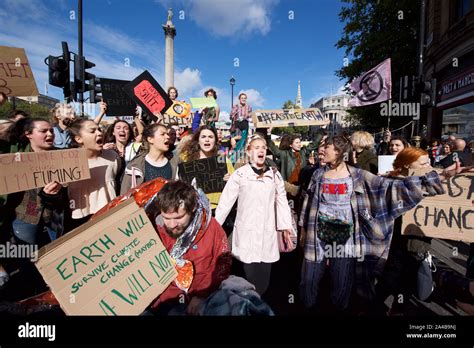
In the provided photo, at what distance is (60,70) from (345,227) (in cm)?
586

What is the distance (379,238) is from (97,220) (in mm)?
2616

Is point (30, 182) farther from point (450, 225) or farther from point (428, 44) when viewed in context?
point (428, 44)

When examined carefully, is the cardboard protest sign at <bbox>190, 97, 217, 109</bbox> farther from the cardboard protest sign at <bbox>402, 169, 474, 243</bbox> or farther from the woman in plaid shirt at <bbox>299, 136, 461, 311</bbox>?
the cardboard protest sign at <bbox>402, 169, 474, 243</bbox>

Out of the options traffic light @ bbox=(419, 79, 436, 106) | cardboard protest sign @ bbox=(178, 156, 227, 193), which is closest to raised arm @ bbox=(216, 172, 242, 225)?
cardboard protest sign @ bbox=(178, 156, 227, 193)

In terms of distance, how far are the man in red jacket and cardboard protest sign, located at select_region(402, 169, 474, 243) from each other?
6.02ft

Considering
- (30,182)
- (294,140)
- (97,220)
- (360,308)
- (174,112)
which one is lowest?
(360,308)

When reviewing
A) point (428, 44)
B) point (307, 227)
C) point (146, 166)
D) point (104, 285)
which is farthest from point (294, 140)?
point (428, 44)

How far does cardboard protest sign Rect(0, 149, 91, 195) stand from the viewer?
6.36 feet

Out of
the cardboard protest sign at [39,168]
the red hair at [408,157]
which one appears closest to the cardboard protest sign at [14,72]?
the cardboard protest sign at [39,168]

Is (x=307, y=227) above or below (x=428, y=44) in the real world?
below

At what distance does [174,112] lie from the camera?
679 centimetres

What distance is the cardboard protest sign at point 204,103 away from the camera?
577 centimetres

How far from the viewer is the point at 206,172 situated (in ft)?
9.91

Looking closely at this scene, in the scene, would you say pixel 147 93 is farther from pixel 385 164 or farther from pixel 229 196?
pixel 385 164
